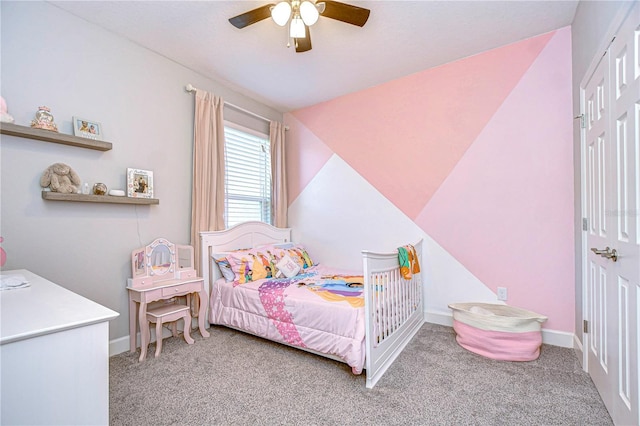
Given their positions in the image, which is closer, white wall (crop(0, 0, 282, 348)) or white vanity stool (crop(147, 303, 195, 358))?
white wall (crop(0, 0, 282, 348))

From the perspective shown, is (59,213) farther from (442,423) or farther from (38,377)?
(442,423)

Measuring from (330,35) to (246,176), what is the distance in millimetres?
1857

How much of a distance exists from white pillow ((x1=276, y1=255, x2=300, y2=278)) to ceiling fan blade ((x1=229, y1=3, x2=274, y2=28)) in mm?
2120

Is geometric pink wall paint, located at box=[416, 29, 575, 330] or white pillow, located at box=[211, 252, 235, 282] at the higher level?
geometric pink wall paint, located at box=[416, 29, 575, 330]

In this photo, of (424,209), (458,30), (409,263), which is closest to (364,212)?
(424,209)

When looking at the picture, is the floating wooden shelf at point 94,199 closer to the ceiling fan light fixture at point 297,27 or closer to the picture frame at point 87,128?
the picture frame at point 87,128

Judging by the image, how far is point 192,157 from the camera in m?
3.00

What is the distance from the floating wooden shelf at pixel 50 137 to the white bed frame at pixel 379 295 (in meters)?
1.12

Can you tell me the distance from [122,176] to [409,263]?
2.47 meters

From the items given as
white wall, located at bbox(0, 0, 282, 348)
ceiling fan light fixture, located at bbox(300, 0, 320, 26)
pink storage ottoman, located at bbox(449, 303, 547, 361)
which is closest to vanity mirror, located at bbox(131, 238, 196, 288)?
white wall, located at bbox(0, 0, 282, 348)

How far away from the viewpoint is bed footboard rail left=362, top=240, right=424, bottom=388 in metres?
1.94

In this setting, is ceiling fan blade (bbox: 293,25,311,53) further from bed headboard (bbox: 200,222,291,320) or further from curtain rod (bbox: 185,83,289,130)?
bed headboard (bbox: 200,222,291,320)

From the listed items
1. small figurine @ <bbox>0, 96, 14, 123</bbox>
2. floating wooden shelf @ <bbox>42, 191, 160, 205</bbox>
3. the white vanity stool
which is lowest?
the white vanity stool

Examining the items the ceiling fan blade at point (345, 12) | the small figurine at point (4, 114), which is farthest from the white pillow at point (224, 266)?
the ceiling fan blade at point (345, 12)
